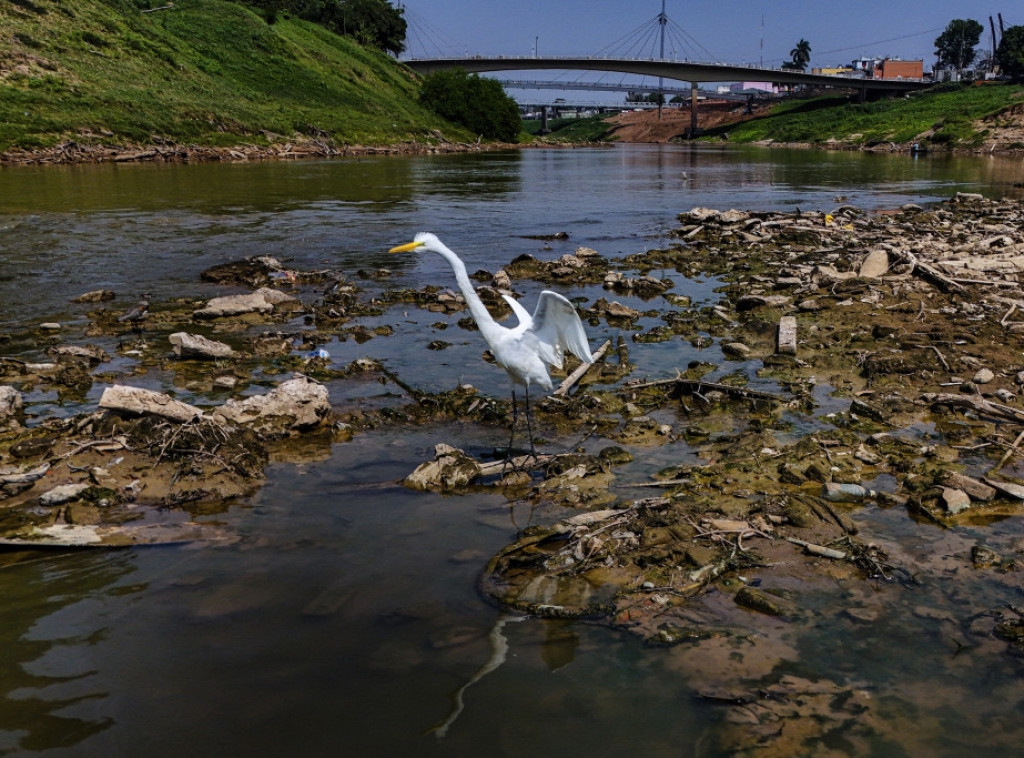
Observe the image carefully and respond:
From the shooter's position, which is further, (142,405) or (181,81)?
(181,81)

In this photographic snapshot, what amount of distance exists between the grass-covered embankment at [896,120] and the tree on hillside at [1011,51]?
359cm

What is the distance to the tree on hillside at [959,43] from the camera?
145m

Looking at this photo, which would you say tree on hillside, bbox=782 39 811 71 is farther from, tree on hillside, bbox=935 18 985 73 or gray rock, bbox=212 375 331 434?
gray rock, bbox=212 375 331 434

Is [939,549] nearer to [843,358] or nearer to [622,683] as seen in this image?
[622,683]

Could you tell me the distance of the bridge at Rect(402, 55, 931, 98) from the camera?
425ft

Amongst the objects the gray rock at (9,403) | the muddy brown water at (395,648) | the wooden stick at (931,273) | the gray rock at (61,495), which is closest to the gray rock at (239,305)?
the muddy brown water at (395,648)

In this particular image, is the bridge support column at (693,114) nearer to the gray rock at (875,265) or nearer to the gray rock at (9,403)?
the gray rock at (875,265)

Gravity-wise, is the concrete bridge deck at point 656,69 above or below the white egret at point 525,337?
above

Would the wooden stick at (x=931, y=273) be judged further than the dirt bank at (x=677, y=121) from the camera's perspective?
No

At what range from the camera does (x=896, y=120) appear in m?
89.9

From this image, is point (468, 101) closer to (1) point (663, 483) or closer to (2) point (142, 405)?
(2) point (142, 405)

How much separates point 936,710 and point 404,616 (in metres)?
3.01

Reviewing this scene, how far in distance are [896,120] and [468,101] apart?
52010 millimetres

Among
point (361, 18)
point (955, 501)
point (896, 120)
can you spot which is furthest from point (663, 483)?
point (361, 18)
